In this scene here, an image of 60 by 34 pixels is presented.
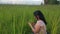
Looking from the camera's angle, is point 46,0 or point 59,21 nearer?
point 59,21

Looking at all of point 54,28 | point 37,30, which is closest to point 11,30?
point 37,30

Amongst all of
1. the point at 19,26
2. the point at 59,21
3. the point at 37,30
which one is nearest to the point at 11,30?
the point at 19,26

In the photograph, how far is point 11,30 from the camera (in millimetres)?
4344

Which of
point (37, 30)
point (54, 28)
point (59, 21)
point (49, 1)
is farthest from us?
point (49, 1)

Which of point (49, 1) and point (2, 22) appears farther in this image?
point (49, 1)

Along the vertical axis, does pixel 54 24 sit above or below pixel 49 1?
above

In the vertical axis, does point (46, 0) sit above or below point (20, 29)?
below

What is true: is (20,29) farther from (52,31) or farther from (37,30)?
(52,31)

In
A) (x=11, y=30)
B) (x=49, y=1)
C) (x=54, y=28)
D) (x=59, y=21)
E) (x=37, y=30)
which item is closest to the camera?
(x=37, y=30)

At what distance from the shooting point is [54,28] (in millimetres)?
4668

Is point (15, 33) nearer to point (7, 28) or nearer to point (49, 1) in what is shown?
point (7, 28)

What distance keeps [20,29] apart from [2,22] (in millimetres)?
769

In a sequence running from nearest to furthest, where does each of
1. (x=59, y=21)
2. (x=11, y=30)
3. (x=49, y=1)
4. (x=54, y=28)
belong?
(x=11, y=30) → (x=54, y=28) → (x=59, y=21) → (x=49, y=1)

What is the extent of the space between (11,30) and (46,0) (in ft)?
53.9
